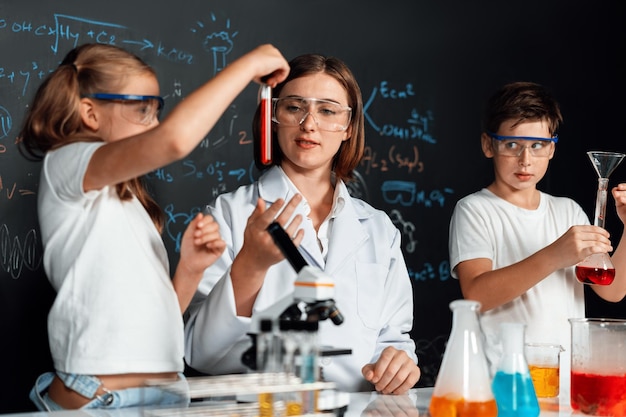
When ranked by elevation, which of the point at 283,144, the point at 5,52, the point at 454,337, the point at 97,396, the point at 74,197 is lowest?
the point at 97,396

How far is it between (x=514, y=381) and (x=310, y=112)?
0.96 metres

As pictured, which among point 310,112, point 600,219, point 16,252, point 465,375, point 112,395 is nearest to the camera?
point 465,375

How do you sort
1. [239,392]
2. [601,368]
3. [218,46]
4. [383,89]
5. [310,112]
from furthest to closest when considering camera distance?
[383,89] < [218,46] < [310,112] < [601,368] < [239,392]

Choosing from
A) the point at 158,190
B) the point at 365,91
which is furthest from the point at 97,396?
the point at 365,91

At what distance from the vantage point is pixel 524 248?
2430 millimetres

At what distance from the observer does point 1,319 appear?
281cm

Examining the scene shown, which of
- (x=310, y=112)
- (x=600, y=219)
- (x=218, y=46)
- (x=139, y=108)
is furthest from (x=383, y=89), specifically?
(x=139, y=108)

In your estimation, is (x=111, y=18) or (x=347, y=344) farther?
(x=111, y=18)

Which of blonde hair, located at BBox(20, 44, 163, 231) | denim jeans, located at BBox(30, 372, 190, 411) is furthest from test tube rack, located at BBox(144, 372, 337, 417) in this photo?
blonde hair, located at BBox(20, 44, 163, 231)

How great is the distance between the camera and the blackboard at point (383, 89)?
114 inches

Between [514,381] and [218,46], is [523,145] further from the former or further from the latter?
[218,46]

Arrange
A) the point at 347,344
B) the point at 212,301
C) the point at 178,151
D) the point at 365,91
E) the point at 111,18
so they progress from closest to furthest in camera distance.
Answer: the point at 178,151, the point at 212,301, the point at 347,344, the point at 111,18, the point at 365,91

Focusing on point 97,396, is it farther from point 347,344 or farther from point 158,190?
point 158,190

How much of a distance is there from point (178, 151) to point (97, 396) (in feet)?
1.72
